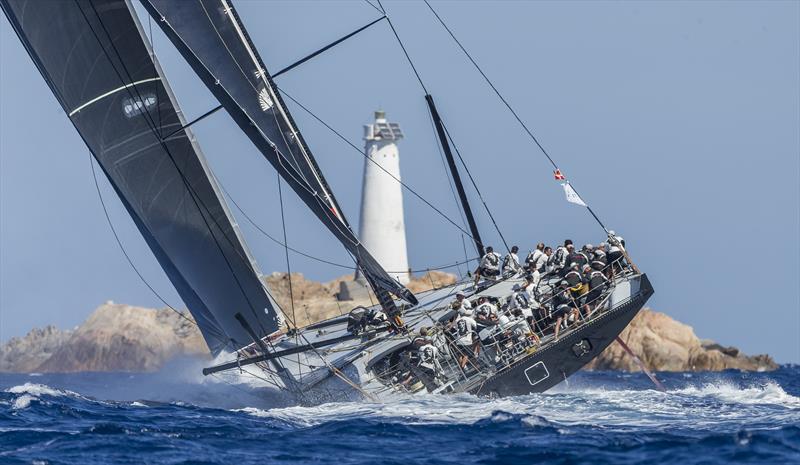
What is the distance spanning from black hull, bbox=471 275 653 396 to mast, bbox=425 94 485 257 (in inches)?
268

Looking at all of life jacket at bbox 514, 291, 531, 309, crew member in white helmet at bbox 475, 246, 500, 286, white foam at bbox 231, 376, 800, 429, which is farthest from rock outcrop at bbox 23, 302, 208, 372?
white foam at bbox 231, 376, 800, 429

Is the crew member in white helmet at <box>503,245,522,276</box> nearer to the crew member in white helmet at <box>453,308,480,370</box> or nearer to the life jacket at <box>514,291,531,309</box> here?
the life jacket at <box>514,291,531,309</box>

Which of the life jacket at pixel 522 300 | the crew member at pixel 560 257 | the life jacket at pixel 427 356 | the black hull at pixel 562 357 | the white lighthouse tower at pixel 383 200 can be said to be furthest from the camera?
the white lighthouse tower at pixel 383 200

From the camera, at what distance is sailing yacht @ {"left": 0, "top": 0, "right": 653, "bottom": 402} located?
82.1ft

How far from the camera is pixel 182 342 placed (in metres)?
61.6

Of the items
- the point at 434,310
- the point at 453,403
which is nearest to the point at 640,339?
the point at 434,310

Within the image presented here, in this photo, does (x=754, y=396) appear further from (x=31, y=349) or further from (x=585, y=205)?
(x=31, y=349)

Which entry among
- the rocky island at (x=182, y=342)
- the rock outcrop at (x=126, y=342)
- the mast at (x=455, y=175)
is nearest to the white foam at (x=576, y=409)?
the mast at (x=455, y=175)

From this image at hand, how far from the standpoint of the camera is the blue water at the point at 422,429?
18312 mm

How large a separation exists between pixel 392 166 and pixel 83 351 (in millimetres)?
20309

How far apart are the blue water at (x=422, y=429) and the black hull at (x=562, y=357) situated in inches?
17.2

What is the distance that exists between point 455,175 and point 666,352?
23.4m

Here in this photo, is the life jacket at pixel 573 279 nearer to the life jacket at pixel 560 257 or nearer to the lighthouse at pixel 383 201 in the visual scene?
the life jacket at pixel 560 257

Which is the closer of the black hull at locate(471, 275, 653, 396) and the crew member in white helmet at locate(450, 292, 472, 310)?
the black hull at locate(471, 275, 653, 396)
